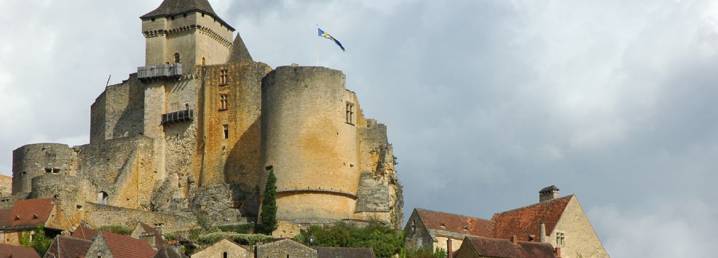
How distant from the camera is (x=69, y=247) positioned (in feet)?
210

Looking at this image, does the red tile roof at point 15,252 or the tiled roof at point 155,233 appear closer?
the red tile roof at point 15,252

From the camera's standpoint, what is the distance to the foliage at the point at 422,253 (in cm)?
6962

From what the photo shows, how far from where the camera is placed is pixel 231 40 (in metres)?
85.2

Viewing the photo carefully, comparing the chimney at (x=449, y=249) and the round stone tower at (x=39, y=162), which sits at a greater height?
the round stone tower at (x=39, y=162)

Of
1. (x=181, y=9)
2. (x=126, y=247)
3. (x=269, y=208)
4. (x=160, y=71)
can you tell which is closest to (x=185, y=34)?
(x=181, y=9)

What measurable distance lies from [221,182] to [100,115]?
448 inches

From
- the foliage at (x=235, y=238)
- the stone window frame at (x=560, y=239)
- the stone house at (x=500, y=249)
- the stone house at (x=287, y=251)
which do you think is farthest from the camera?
the stone window frame at (x=560, y=239)

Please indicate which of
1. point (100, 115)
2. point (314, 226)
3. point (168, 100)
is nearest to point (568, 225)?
point (314, 226)

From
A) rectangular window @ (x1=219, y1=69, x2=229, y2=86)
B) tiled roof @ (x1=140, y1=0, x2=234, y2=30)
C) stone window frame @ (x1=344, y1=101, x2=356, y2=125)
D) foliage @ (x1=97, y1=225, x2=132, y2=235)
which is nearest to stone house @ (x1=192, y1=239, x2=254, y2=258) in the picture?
foliage @ (x1=97, y1=225, x2=132, y2=235)

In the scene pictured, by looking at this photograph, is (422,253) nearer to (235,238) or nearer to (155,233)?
(235,238)

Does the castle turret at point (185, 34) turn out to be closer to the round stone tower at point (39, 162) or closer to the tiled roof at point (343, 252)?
the round stone tower at point (39, 162)

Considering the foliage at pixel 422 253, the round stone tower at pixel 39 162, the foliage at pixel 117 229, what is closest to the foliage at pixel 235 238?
the foliage at pixel 117 229

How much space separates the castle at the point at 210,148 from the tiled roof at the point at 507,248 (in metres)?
8.49

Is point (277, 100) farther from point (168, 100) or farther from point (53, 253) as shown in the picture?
point (53, 253)
